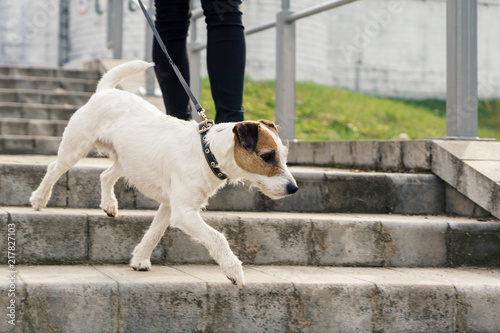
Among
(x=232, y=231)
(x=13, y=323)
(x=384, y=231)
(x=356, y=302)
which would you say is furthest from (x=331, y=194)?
(x=13, y=323)

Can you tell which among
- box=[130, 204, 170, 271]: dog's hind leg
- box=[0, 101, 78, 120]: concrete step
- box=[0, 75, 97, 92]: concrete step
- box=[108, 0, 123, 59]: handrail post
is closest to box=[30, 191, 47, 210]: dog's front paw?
box=[130, 204, 170, 271]: dog's hind leg

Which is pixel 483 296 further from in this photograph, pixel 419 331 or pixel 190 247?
pixel 190 247

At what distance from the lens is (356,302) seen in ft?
8.48

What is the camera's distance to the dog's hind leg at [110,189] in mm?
2979

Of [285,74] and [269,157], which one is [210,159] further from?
[285,74]

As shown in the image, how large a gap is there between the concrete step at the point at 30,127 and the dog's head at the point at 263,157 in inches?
131

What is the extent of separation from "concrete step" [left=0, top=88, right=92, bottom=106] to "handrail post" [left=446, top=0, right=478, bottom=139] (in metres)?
4.05

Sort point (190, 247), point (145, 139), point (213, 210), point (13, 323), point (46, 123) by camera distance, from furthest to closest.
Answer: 1. point (46, 123)
2. point (213, 210)
3. point (190, 247)
4. point (145, 139)
5. point (13, 323)

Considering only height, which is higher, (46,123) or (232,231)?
(46,123)

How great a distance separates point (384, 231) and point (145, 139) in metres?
1.38

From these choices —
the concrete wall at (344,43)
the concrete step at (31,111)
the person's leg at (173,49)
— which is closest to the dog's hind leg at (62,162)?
the person's leg at (173,49)

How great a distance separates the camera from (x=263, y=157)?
2387 millimetres

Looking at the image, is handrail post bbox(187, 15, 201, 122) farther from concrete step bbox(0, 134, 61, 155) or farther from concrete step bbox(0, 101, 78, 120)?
concrete step bbox(0, 134, 61, 155)

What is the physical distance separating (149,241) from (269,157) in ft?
2.53
